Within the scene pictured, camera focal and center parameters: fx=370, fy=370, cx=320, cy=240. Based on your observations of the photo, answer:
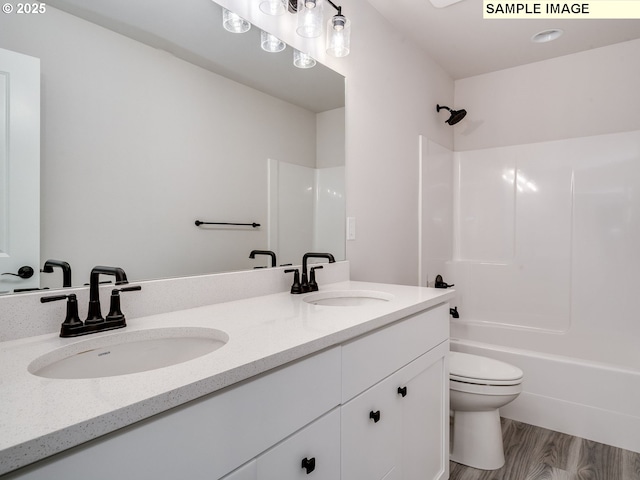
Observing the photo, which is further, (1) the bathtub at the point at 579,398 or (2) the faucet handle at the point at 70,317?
(1) the bathtub at the point at 579,398

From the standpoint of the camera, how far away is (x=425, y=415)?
1426mm

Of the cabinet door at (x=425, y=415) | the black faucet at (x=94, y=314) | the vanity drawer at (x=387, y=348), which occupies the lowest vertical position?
the cabinet door at (x=425, y=415)

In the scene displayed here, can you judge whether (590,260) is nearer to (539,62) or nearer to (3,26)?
(539,62)

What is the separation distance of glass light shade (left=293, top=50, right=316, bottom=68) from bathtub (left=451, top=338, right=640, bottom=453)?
2.08 metres

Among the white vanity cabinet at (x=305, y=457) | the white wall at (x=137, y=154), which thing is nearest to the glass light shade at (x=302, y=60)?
A: the white wall at (x=137, y=154)

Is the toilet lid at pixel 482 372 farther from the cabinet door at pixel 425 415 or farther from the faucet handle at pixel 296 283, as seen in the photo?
the faucet handle at pixel 296 283

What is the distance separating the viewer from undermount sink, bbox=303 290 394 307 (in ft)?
5.07

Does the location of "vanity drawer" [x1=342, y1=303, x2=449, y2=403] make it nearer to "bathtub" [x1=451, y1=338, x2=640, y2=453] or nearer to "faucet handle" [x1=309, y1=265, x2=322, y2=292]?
"faucet handle" [x1=309, y1=265, x2=322, y2=292]

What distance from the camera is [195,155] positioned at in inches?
49.0

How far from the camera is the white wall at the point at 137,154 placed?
0.93 m

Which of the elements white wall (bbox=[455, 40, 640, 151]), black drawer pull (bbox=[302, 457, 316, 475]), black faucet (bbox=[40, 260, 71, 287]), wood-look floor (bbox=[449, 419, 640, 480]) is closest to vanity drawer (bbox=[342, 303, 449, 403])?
black drawer pull (bbox=[302, 457, 316, 475])

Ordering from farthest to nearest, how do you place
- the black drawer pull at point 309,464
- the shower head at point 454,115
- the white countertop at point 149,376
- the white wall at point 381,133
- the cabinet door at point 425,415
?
the shower head at point 454,115
the white wall at point 381,133
the cabinet door at point 425,415
the black drawer pull at point 309,464
the white countertop at point 149,376

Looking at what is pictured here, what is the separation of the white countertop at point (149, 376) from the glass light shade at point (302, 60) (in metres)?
1.13

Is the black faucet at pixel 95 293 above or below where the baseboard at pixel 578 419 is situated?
above
